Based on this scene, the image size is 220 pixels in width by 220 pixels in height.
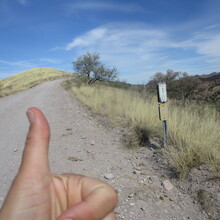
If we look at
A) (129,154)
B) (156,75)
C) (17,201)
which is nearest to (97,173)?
(129,154)

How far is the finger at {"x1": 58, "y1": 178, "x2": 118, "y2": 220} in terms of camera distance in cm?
66

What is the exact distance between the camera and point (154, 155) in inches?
122

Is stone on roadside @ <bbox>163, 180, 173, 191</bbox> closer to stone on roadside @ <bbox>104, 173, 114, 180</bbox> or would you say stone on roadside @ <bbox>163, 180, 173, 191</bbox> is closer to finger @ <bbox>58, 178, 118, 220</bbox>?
stone on roadside @ <bbox>104, 173, 114, 180</bbox>

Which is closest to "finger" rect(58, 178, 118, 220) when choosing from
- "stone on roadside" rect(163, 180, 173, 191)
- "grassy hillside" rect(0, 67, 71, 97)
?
"stone on roadside" rect(163, 180, 173, 191)

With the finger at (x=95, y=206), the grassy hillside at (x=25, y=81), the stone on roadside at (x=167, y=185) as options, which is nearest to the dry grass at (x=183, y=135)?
the stone on roadside at (x=167, y=185)

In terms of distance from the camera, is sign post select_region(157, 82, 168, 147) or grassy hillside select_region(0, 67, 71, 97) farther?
grassy hillside select_region(0, 67, 71, 97)

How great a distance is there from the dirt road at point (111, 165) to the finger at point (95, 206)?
145 centimetres

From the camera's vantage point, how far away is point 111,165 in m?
2.95

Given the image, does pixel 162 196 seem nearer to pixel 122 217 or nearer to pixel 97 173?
pixel 122 217

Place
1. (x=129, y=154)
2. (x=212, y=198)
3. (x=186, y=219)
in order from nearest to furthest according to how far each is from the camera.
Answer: (x=186, y=219) → (x=212, y=198) → (x=129, y=154)

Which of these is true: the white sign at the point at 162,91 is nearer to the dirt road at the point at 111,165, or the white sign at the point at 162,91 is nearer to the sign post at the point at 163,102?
the sign post at the point at 163,102

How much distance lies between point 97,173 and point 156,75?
7.68 metres

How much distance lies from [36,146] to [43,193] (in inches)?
8.2

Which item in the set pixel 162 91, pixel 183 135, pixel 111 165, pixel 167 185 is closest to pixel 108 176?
pixel 111 165
